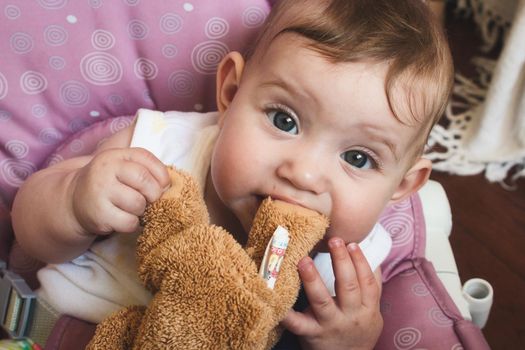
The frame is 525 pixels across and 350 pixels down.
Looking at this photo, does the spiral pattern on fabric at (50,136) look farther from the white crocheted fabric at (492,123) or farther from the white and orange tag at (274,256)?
the white crocheted fabric at (492,123)

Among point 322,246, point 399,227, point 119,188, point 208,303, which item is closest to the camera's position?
point 208,303

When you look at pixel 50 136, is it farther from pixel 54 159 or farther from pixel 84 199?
pixel 84 199

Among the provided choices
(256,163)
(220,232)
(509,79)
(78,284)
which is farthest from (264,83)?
(509,79)

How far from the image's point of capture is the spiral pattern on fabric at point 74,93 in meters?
0.91

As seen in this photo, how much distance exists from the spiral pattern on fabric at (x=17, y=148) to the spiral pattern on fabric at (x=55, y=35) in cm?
15

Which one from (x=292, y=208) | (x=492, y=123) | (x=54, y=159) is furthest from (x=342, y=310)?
(x=492, y=123)

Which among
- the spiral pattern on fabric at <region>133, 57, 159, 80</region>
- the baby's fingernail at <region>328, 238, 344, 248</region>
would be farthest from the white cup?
the spiral pattern on fabric at <region>133, 57, 159, 80</region>

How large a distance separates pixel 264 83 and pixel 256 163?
0.10 metres

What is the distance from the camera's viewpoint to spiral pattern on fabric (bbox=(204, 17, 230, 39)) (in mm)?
918

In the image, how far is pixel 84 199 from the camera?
0.68m

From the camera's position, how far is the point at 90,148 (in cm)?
93

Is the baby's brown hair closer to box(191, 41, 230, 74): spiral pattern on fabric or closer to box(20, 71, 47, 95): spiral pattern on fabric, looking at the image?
box(191, 41, 230, 74): spiral pattern on fabric

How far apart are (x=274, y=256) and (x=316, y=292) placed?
106 mm

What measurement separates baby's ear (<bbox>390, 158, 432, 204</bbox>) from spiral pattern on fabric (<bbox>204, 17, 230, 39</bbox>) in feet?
1.08
